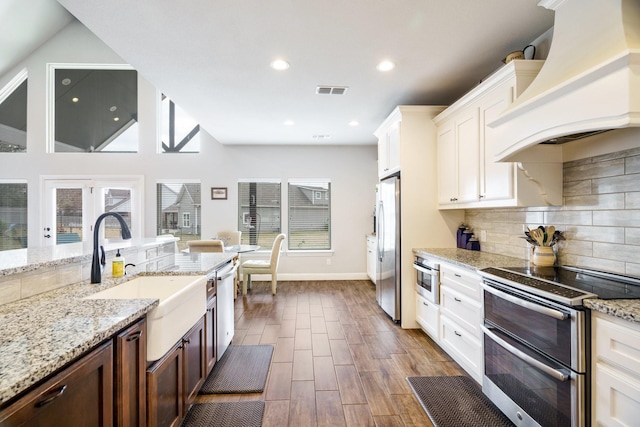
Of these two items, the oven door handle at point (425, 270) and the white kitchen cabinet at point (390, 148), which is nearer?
the oven door handle at point (425, 270)

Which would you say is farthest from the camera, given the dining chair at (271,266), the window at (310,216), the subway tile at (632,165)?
the window at (310,216)

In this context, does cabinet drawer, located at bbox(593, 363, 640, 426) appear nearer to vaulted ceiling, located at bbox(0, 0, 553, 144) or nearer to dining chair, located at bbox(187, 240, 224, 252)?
vaulted ceiling, located at bbox(0, 0, 553, 144)

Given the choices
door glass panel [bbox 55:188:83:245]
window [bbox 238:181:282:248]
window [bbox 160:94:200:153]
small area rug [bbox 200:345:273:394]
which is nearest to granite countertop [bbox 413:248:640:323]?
small area rug [bbox 200:345:273:394]

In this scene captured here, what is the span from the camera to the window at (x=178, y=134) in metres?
5.67

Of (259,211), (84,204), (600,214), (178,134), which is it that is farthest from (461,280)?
(84,204)

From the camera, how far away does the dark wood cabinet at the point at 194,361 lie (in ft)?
5.82

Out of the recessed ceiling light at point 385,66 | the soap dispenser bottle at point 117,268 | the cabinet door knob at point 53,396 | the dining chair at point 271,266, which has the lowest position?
the dining chair at point 271,266

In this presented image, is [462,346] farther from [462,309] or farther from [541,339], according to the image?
[541,339]

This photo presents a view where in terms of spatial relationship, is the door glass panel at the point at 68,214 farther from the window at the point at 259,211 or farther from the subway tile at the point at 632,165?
the subway tile at the point at 632,165

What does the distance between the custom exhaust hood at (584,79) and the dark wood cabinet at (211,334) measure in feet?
7.79

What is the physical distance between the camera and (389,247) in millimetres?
3516

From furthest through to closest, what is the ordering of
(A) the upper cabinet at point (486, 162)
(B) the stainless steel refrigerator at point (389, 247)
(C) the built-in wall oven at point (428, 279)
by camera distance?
(B) the stainless steel refrigerator at point (389, 247) < (C) the built-in wall oven at point (428, 279) < (A) the upper cabinet at point (486, 162)

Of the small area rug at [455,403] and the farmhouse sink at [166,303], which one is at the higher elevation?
the farmhouse sink at [166,303]

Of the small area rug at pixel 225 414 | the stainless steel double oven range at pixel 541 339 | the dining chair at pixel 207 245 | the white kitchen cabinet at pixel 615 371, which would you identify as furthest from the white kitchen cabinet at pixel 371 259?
the white kitchen cabinet at pixel 615 371
